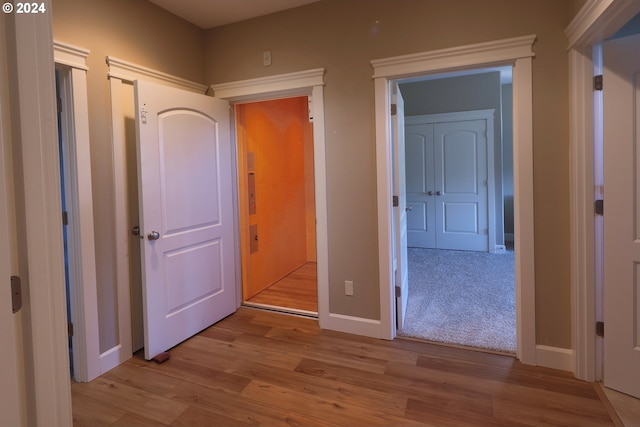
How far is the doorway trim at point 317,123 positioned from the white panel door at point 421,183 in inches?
133

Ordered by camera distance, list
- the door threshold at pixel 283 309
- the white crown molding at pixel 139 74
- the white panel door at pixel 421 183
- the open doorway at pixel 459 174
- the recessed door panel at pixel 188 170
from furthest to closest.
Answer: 1. the white panel door at pixel 421 183
2. the open doorway at pixel 459 174
3. the door threshold at pixel 283 309
4. the recessed door panel at pixel 188 170
5. the white crown molding at pixel 139 74

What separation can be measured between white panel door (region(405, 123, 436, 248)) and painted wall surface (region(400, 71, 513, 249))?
15.0 inches

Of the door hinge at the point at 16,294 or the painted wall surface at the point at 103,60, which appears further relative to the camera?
the painted wall surface at the point at 103,60

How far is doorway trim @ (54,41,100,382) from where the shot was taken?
203cm

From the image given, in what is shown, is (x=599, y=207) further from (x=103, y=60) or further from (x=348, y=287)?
(x=103, y=60)

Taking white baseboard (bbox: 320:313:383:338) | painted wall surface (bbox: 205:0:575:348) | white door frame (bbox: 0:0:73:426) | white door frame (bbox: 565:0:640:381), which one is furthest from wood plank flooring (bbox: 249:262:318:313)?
white door frame (bbox: 0:0:73:426)

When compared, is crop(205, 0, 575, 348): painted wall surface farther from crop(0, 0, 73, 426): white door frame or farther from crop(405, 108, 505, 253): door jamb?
crop(405, 108, 505, 253): door jamb

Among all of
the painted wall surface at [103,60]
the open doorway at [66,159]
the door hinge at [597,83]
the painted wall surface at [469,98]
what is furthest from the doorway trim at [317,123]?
the painted wall surface at [469,98]

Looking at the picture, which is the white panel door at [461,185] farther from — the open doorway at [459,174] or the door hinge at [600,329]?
the door hinge at [600,329]

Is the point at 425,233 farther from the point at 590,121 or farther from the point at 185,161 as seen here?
the point at 185,161

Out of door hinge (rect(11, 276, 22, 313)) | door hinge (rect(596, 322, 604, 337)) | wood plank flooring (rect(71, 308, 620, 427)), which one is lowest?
wood plank flooring (rect(71, 308, 620, 427))

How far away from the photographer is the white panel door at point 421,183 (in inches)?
221

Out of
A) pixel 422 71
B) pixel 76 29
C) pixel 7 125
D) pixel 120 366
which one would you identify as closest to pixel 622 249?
pixel 422 71
